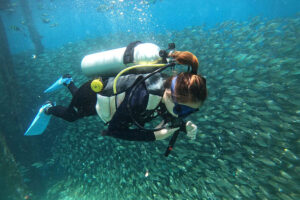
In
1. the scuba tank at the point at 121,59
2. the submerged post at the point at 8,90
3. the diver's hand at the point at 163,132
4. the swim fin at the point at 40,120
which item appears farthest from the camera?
the submerged post at the point at 8,90

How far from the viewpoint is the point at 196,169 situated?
14.7ft

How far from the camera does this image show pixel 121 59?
2.56 metres

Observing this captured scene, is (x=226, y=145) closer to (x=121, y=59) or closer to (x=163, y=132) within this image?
(x=163, y=132)

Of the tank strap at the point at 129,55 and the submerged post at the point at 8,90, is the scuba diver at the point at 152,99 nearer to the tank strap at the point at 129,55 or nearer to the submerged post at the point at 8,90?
the tank strap at the point at 129,55

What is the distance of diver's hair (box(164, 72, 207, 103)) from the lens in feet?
6.03

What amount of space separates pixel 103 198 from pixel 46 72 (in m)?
9.17

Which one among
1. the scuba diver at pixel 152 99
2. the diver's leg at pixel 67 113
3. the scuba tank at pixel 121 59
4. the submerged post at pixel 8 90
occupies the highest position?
the scuba tank at pixel 121 59

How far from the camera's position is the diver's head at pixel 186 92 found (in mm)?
1841

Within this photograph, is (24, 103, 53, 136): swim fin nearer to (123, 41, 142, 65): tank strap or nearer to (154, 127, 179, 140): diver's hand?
(123, 41, 142, 65): tank strap

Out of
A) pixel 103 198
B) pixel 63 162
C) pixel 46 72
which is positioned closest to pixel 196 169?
pixel 103 198

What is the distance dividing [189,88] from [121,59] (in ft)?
4.01

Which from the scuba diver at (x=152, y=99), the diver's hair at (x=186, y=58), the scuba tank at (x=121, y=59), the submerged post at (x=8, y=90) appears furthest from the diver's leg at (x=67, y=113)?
the submerged post at (x=8, y=90)

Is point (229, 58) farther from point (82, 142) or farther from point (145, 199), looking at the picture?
point (82, 142)

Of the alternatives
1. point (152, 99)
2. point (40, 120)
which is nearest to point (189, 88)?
point (152, 99)
